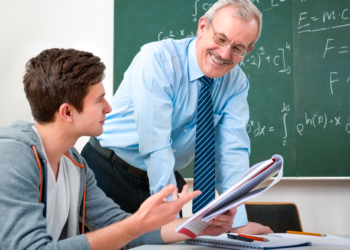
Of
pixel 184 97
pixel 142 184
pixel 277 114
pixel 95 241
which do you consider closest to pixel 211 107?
pixel 184 97

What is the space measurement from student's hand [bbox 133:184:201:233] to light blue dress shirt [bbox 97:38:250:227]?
17.3 inches

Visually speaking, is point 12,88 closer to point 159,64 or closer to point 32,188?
point 159,64

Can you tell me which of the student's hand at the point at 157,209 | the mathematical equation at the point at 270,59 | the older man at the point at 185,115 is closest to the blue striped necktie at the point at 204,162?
the older man at the point at 185,115

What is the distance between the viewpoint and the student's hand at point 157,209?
2.63 ft

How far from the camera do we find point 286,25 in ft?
8.62

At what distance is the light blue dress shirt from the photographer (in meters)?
1.32

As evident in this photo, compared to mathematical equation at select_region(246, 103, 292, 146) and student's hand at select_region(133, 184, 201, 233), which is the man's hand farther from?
mathematical equation at select_region(246, 103, 292, 146)

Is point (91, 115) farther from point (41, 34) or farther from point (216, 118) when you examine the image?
point (41, 34)

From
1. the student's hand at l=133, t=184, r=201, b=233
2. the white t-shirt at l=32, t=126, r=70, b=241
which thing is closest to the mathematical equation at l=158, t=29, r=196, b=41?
the white t-shirt at l=32, t=126, r=70, b=241

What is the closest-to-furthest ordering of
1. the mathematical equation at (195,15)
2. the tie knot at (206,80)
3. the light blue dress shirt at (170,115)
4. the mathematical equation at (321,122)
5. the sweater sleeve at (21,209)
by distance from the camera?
the sweater sleeve at (21,209), the light blue dress shirt at (170,115), the tie knot at (206,80), the mathematical equation at (321,122), the mathematical equation at (195,15)

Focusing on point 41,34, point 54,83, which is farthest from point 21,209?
point 41,34

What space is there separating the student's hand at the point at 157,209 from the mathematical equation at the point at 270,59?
2.05 m

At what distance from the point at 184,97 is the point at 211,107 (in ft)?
0.42

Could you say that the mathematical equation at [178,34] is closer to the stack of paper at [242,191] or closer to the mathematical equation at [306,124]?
the mathematical equation at [306,124]
